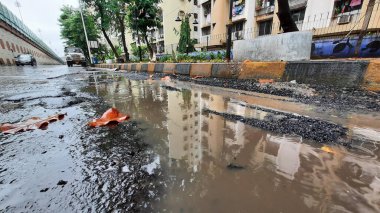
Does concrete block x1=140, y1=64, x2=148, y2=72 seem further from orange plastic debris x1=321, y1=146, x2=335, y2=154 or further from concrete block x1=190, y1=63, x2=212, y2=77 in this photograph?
orange plastic debris x1=321, y1=146, x2=335, y2=154

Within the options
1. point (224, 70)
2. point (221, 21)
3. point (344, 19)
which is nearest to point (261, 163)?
point (224, 70)

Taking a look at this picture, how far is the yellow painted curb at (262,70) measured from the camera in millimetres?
3742

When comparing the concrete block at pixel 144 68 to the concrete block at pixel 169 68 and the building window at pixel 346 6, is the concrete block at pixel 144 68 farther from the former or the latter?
the building window at pixel 346 6

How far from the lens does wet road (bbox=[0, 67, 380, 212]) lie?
83 centimetres

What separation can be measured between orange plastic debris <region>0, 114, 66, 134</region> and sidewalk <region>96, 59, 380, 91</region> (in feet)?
12.2

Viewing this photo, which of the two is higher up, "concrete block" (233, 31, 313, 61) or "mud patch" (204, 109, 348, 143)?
"concrete block" (233, 31, 313, 61)

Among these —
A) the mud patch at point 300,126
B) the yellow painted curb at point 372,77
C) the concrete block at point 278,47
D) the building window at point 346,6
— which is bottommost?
the mud patch at point 300,126

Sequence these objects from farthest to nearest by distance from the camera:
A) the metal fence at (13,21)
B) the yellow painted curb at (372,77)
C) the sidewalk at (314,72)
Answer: the metal fence at (13,21), the sidewalk at (314,72), the yellow painted curb at (372,77)

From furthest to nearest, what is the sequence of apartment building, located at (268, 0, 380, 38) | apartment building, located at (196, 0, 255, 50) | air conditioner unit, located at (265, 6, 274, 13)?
apartment building, located at (196, 0, 255, 50) → air conditioner unit, located at (265, 6, 274, 13) → apartment building, located at (268, 0, 380, 38)

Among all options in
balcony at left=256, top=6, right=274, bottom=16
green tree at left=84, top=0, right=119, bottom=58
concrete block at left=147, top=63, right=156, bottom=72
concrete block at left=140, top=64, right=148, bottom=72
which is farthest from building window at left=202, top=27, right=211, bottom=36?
concrete block at left=147, top=63, right=156, bottom=72

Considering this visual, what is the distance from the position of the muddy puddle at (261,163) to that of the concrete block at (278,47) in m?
2.18

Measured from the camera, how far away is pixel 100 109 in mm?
2369

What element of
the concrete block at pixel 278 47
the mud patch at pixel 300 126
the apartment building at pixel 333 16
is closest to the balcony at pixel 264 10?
the apartment building at pixel 333 16

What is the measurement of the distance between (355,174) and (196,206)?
87cm
